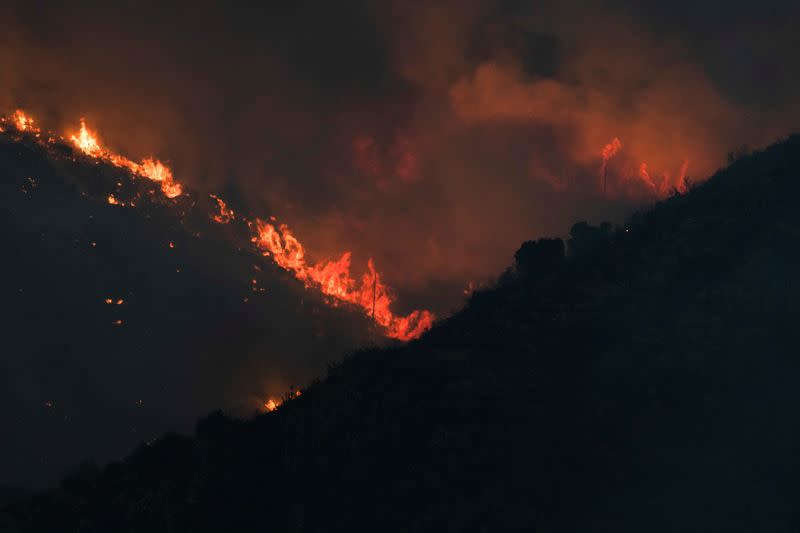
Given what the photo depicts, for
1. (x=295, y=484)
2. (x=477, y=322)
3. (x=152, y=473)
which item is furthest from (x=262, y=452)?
(x=477, y=322)

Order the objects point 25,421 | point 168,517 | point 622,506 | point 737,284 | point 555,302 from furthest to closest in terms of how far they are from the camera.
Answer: point 25,421
point 555,302
point 737,284
point 168,517
point 622,506

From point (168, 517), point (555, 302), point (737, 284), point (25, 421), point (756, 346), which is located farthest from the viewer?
point (25, 421)

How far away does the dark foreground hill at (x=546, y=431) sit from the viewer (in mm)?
34125

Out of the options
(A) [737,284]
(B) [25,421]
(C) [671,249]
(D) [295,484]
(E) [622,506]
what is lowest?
(E) [622,506]

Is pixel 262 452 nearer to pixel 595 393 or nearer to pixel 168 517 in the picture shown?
pixel 168 517

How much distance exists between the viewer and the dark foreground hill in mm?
34125

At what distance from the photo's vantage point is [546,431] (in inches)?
1506

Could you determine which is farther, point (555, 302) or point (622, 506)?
point (555, 302)

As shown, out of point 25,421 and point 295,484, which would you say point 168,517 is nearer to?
point 295,484

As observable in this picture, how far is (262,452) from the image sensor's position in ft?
132

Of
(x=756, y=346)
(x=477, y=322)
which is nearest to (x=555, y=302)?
(x=477, y=322)

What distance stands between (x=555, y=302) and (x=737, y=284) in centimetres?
1187

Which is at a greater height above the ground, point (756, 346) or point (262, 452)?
point (756, 346)

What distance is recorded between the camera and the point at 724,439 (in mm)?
35656
